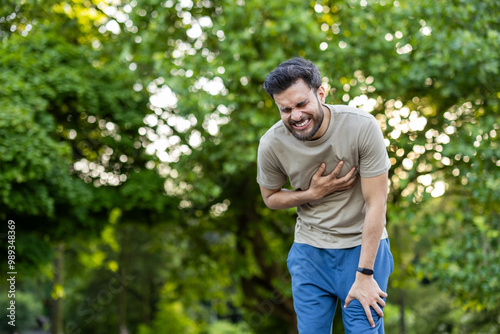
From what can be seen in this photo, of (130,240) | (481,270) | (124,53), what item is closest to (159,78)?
(124,53)

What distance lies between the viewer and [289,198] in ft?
8.14

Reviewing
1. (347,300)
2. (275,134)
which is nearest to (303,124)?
(275,134)

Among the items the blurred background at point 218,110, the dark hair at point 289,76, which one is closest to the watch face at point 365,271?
the dark hair at point 289,76

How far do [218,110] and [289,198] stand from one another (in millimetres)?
4066

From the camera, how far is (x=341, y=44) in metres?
6.47

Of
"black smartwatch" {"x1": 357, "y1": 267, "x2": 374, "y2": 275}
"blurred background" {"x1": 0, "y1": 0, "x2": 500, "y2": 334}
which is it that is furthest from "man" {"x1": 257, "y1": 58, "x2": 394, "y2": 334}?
"blurred background" {"x1": 0, "y1": 0, "x2": 500, "y2": 334}

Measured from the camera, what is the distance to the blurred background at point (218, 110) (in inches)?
235

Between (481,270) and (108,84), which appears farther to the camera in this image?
(108,84)

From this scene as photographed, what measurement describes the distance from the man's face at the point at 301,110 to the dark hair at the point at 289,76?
0.07ft

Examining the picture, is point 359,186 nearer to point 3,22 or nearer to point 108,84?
point 108,84

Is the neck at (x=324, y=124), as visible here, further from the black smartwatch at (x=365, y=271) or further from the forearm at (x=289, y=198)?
the black smartwatch at (x=365, y=271)

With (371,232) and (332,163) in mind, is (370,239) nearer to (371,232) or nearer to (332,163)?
(371,232)

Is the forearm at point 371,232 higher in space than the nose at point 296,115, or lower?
lower

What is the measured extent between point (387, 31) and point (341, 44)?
60 centimetres
